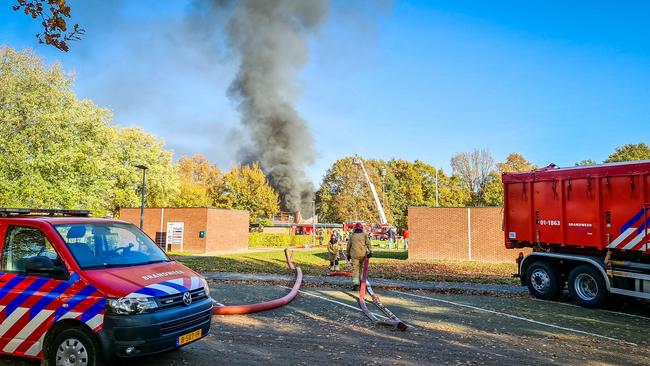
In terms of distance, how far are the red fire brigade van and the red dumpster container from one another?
29.9ft

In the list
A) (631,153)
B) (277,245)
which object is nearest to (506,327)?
(277,245)

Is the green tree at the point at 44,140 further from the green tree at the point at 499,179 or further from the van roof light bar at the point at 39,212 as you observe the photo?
the green tree at the point at 499,179

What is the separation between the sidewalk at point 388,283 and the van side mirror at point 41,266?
8990 millimetres

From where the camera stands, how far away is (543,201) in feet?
38.1

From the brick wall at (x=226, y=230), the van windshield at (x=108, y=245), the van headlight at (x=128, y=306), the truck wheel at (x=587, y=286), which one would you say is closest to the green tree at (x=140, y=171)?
the brick wall at (x=226, y=230)

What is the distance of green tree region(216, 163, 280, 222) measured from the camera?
5716cm

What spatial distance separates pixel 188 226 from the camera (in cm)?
3378

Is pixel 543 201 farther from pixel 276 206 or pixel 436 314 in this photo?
pixel 276 206

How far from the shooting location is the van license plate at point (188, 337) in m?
4.83

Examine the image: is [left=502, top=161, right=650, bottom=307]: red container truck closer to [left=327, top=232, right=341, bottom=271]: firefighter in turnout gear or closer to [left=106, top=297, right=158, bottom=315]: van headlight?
[left=327, top=232, right=341, bottom=271]: firefighter in turnout gear

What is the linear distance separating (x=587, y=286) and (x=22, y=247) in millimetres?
10994

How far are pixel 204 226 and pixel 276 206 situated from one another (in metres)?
26.3

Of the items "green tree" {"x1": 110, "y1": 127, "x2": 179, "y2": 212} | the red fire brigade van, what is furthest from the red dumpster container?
"green tree" {"x1": 110, "y1": 127, "x2": 179, "y2": 212}

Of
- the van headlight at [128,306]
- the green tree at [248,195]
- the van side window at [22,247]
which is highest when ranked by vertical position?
the green tree at [248,195]
